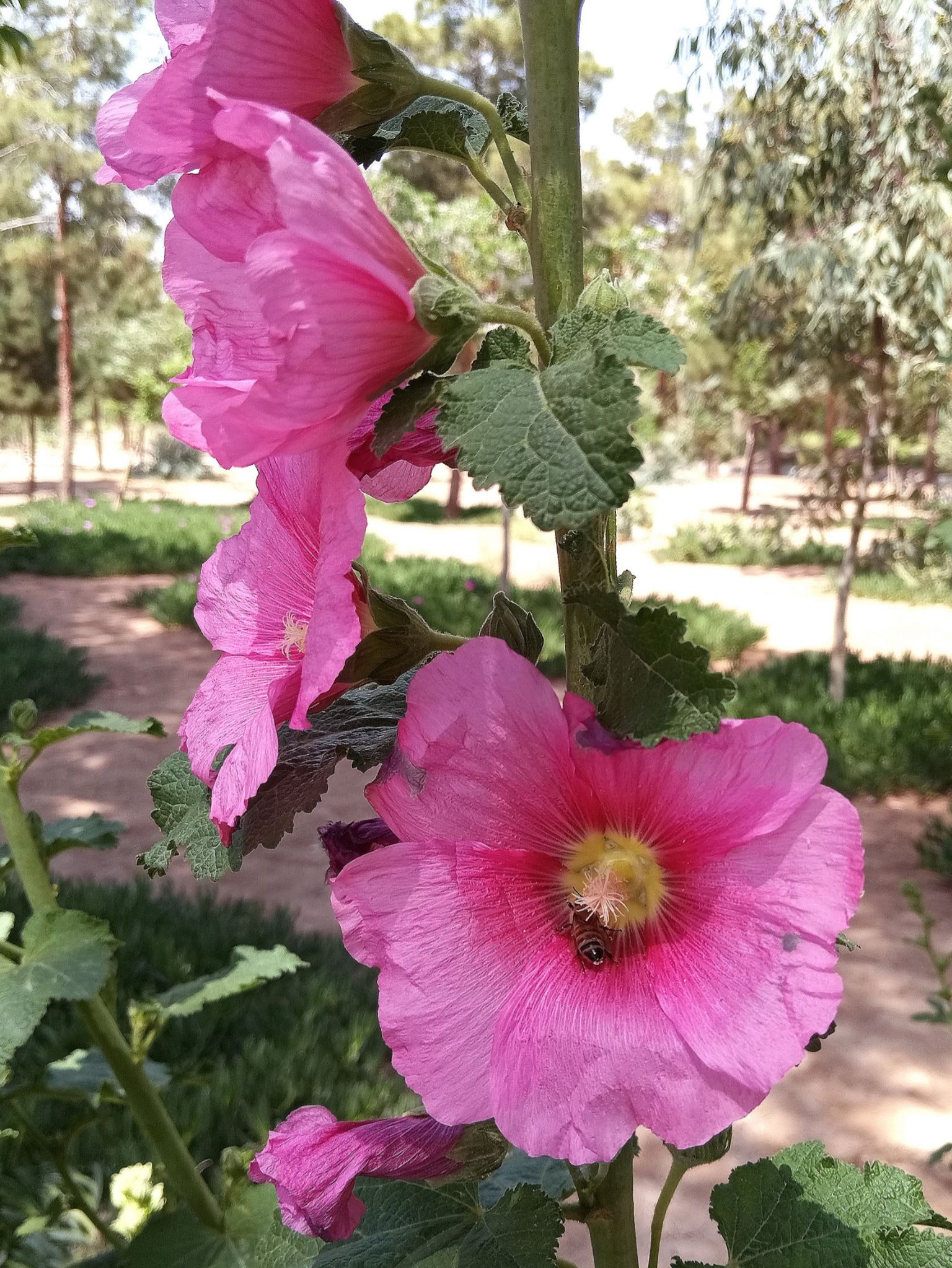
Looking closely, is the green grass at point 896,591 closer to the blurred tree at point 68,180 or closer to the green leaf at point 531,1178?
the green leaf at point 531,1178

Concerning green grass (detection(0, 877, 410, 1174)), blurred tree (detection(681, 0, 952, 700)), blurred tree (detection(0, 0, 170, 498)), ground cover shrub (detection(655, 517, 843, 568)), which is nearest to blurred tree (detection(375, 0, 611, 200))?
blurred tree (detection(0, 0, 170, 498))

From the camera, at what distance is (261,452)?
0.51 m

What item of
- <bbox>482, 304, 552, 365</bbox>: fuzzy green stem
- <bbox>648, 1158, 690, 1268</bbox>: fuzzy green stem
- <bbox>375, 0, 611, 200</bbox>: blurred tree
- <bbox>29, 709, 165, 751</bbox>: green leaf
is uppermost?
<bbox>375, 0, 611, 200</bbox>: blurred tree

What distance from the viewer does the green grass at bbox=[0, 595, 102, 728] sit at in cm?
761

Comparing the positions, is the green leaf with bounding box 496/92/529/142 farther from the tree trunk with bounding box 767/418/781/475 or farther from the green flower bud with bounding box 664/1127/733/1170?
the tree trunk with bounding box 767/418/781/475

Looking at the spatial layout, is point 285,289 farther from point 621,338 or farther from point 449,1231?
point 449,1231

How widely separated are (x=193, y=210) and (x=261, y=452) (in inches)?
5.6

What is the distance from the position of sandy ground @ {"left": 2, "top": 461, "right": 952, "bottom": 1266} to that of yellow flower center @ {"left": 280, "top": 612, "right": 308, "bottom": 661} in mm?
2882

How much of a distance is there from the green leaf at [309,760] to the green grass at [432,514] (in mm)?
17454

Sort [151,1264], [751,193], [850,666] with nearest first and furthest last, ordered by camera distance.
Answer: [151,1264]
[751,193]
[850,666]

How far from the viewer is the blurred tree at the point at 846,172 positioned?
6.05m

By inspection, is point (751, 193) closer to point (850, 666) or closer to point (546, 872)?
point (850, 666)

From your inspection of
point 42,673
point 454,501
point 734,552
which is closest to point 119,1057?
point 42,673

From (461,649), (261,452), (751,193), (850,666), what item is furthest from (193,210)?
(850,666)
